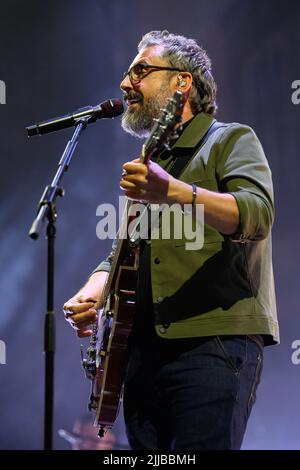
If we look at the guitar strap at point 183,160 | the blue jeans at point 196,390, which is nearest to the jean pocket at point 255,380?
the blue jeans at point 196,390

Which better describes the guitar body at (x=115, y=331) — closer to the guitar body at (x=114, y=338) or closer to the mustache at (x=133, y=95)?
the guitar body at (x=114, y=338)

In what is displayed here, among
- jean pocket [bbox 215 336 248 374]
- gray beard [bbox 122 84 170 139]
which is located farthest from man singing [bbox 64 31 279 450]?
gray beard [bbox 122 84 170 139]

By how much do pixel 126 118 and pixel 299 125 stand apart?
326cm

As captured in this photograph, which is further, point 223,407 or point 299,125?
point 299,125

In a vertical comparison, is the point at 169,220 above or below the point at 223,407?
above

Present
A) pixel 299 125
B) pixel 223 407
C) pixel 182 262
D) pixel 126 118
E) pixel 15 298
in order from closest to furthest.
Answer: pixel 223 407 → pixel 182 262 → pixel 126 118 → pixel 299 125 → pixel 15 298

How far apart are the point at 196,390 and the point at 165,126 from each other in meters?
0.88

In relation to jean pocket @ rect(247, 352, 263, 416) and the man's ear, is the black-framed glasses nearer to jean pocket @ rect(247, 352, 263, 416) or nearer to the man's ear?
the man's ear

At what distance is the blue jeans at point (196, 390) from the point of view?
2164 mm

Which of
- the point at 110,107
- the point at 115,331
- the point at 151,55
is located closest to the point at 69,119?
the point at 110,107

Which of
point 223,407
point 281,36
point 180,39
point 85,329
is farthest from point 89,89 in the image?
point 223,407

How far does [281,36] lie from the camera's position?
19.1ft

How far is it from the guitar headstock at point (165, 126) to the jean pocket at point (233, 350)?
0.67 m
